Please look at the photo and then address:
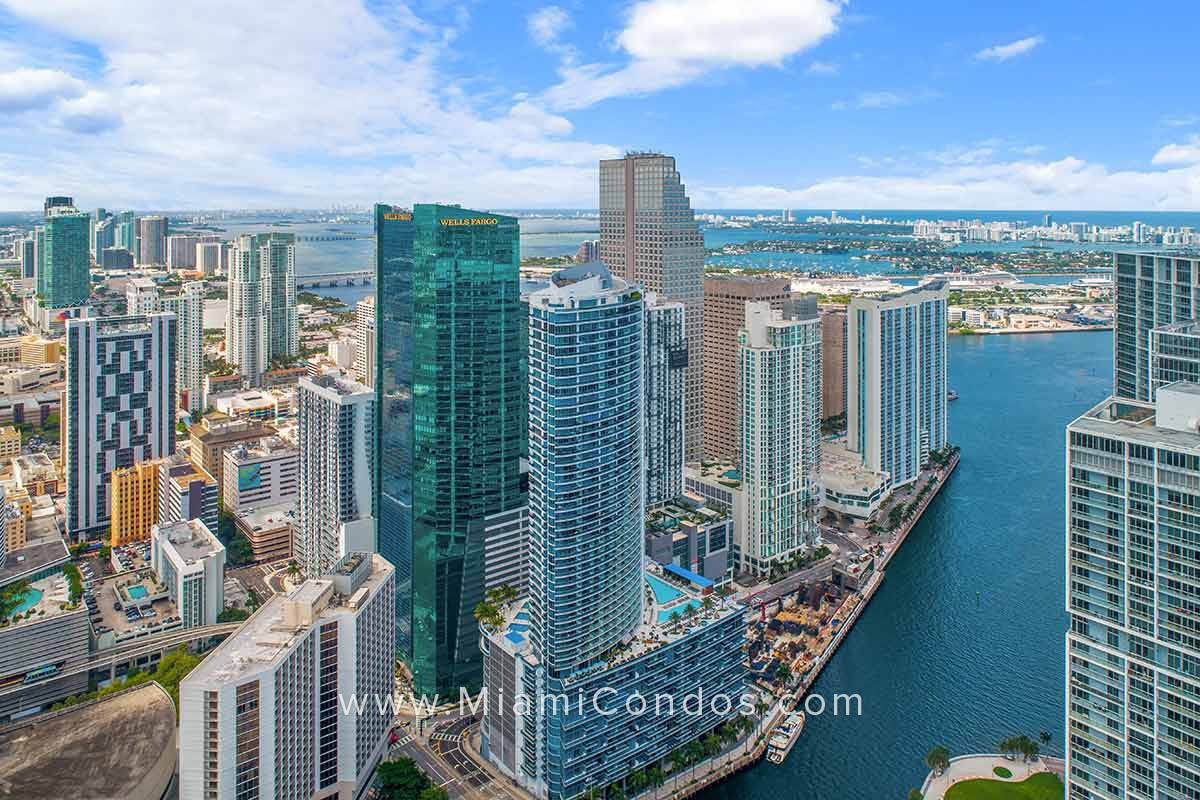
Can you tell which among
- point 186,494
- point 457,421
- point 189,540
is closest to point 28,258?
point 186,494

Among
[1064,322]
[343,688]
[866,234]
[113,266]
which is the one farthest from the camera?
[866,234]

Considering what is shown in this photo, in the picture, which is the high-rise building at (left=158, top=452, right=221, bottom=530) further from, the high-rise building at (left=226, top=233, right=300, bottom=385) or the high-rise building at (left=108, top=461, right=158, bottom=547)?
the high-rise building at (left=226, top=233, right=300, bottom=385)

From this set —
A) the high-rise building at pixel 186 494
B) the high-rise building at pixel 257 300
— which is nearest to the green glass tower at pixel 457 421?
the high-rise building at pixel 186 494

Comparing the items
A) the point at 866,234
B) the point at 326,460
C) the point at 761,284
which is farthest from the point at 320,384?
the point at 866,234

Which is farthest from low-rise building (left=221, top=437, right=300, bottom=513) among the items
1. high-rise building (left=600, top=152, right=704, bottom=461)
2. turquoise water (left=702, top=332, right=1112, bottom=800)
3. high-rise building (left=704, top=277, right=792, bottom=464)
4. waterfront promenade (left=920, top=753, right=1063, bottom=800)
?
waterfront promenade (left=920, top=753, right=1063, bottom=800)

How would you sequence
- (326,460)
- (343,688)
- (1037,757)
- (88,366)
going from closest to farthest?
(343,688) < (1037,757) < (326,460) < (88,366)

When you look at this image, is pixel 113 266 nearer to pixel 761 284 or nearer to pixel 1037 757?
pixel 761 284

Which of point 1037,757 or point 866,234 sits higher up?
point 866,234

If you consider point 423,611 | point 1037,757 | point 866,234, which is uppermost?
point 866,234

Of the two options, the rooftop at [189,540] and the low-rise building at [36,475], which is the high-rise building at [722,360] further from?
the low-rise building at [36,475]
